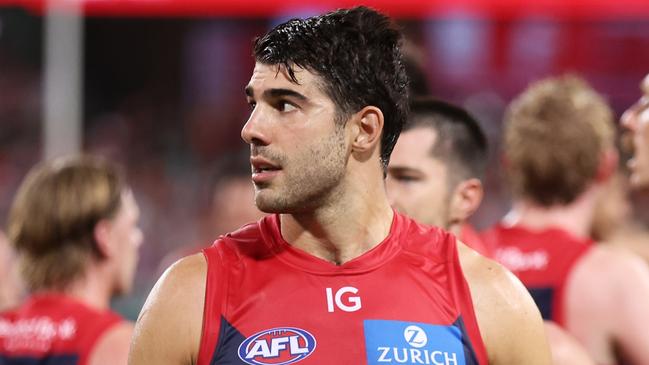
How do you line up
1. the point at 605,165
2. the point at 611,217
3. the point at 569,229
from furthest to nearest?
the point at 611,217
the point at 605,165
the point at 569,229

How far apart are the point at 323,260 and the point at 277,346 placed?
284 mm

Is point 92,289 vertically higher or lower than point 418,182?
lower

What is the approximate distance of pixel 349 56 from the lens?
2.75 meters

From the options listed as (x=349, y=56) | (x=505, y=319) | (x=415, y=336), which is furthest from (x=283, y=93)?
(x=505, y=319)

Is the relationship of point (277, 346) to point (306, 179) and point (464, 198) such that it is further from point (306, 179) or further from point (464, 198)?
point (464, 198)

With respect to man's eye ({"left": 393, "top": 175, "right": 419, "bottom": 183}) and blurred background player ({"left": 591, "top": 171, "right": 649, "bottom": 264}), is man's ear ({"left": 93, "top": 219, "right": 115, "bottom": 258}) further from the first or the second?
blurred background player ({"left": 591, "top": 171, "right": 649, "bottom": 264})

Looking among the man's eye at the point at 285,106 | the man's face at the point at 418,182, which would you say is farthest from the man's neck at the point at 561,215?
the man's eye at the point at 285,106

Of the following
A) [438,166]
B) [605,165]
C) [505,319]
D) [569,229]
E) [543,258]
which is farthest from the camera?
[605,165]

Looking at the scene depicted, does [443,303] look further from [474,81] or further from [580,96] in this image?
[474,81]

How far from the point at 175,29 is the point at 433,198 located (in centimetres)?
949

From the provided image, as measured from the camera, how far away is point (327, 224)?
282 centimetres

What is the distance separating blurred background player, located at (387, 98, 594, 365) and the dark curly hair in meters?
0.88

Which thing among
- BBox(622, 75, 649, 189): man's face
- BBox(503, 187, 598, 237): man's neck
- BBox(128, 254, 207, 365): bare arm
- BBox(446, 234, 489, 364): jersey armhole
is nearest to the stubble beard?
BBox(128, 254, 207, 365): bare arm

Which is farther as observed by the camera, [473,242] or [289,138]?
[473,242]
